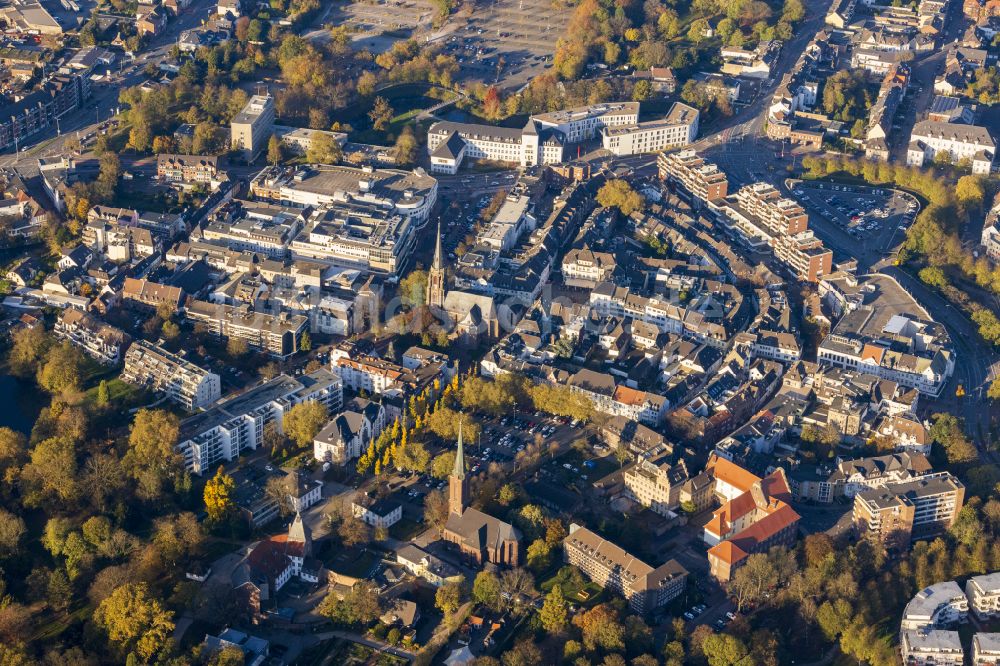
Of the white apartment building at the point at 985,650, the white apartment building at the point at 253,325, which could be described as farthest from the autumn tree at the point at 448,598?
the white apartment building at the point at 253,325

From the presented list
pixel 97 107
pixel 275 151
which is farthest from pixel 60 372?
pixel 97 107

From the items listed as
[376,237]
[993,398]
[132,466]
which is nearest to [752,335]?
[993,398]

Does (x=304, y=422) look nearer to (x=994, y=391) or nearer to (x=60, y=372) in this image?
(x=60, y=372)

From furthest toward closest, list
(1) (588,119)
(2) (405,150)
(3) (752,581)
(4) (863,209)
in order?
(1) (588,119)
(2) (405,150)
(4) (863,209)
(3) (752,581)

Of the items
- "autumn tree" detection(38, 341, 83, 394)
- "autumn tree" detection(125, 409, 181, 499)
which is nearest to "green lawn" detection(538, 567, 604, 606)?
"autumn tree" detection(125, 409, 181, 499)

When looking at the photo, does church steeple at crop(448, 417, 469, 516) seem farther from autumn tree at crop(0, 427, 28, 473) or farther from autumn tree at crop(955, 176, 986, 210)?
autumn tree at crop(955, 176, 986, 210)

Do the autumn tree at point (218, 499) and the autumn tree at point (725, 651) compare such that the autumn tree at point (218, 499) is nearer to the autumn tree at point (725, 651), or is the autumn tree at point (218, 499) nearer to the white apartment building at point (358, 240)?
the autumn tree at point (725, 651)
